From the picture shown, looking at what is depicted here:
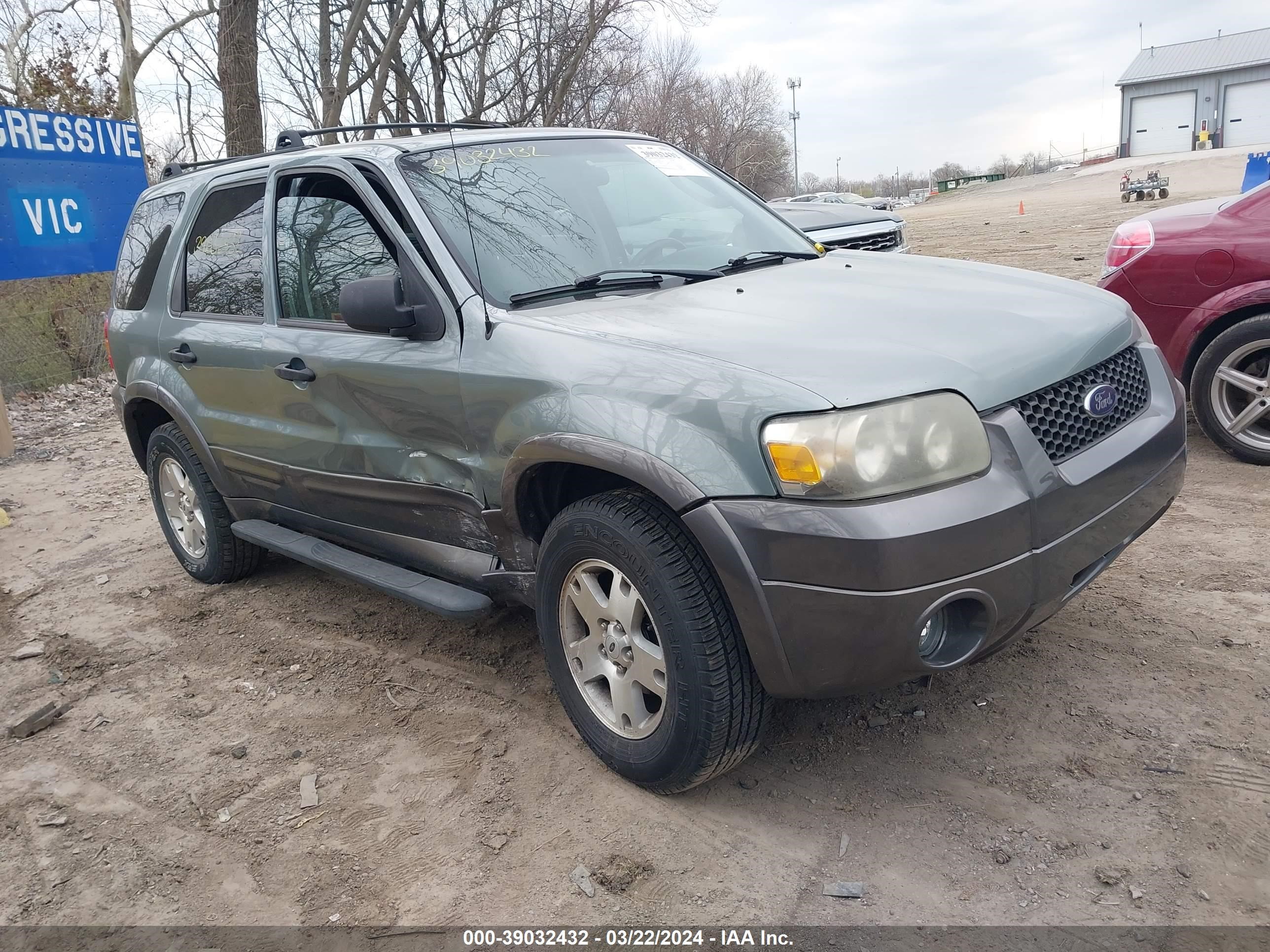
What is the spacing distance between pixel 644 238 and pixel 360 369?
1.10 metres

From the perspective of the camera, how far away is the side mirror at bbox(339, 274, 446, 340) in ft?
10.2

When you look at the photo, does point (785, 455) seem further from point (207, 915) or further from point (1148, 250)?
point (1148, 250)

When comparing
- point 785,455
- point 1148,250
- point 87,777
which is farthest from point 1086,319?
point 87,777

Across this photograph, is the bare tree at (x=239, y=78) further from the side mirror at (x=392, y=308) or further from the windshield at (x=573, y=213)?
the side mirror at (x=392, y=308)

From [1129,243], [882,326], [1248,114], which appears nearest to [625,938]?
[882,326]

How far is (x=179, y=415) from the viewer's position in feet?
15.2

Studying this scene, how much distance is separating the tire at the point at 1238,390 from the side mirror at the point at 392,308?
4.15m

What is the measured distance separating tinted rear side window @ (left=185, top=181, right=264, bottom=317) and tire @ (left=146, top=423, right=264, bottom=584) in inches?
30.7

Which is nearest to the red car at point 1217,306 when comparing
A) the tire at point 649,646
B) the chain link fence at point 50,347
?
the tire at point 649,646

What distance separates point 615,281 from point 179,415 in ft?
8.19

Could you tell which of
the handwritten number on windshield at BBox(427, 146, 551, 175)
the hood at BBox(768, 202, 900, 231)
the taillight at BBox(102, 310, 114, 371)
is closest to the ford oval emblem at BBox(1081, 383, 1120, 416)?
the handwritten number on windshield at BBox(427, 146, 551, 175)

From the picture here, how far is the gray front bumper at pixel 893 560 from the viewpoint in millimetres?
2336

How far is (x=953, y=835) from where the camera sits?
2672mm

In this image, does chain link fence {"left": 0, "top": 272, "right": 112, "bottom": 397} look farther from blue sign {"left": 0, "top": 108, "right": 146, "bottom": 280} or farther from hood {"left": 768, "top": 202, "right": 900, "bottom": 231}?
hood {"left": 768, "top": 202, "right": 900, "bottom": 231}
